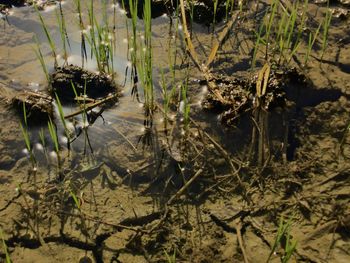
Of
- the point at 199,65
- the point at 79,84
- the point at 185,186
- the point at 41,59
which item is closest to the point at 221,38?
the point at 199,65

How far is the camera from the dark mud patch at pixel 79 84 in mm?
2582

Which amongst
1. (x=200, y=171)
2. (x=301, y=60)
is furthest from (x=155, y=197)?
(x=301, y=60)

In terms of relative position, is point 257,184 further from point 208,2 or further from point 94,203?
point 208,2

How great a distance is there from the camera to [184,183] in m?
2.11

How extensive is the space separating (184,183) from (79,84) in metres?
0.97

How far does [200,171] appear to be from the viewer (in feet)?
7.04

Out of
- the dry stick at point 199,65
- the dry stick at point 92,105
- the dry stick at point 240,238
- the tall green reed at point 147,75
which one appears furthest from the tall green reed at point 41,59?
the dry stick at point 240,238

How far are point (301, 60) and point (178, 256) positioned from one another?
5.45 ft

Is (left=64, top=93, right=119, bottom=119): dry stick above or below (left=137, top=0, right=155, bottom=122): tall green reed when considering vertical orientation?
below

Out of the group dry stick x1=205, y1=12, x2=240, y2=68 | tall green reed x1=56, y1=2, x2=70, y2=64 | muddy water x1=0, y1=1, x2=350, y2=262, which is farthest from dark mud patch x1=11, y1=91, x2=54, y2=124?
dry stick x1=205, y1=12, x2=240, y2=68

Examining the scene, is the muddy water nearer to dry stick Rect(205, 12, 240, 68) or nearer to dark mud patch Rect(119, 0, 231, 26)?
dry stick Rect(205, 12, 240, 68)

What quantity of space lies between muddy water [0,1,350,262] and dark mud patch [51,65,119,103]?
10cm

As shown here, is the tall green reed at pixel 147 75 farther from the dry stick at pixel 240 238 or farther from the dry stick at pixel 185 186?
the dry stick at pixel 240 238

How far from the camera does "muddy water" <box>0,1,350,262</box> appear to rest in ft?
6.14
